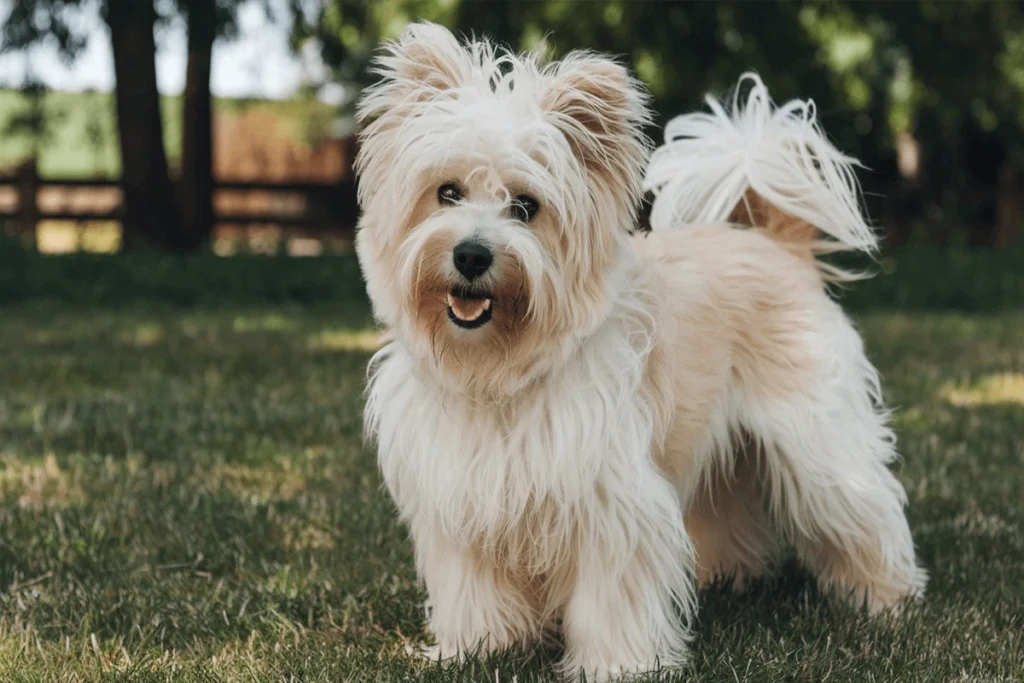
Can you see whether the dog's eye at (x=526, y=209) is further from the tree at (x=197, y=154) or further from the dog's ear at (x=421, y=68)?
the tree at (x=197, y=154)

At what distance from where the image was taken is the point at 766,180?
425cm

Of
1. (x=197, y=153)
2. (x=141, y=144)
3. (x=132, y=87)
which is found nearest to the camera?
(x=132, y=87)

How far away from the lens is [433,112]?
3174mm

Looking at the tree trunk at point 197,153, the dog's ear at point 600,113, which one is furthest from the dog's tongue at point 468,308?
the tree trunk at point 197,153

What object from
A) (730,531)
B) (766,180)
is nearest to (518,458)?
(730,531)

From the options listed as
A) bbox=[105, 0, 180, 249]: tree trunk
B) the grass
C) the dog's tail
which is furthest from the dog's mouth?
bbox=[105, 0, 180, 249]: tree trunk

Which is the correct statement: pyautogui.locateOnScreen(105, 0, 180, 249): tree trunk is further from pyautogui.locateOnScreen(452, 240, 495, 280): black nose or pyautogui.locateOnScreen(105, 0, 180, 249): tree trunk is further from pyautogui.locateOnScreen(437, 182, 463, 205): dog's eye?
pyautogui.locateOnScreen(452, 240, 495, 280): black nose

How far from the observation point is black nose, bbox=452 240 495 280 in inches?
118

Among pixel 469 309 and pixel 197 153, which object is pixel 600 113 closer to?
pixel 469 309

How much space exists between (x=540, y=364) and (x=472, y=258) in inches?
13.6

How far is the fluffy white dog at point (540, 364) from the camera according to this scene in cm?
312

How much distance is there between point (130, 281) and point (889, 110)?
1517 centimetres

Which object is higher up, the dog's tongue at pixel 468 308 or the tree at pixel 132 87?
the dog's tongue at pixel 468 308

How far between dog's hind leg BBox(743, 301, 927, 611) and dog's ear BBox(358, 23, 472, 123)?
1.33 meters
